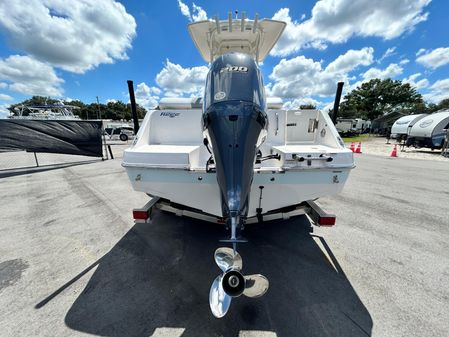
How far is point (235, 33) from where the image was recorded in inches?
120

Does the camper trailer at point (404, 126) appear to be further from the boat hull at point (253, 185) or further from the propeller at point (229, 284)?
the propeller at point (229, 284)

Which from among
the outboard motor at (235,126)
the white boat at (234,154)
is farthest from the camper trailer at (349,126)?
the outboard motor at (235,126)

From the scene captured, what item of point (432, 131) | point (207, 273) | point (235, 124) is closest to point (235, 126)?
point (235, 124)

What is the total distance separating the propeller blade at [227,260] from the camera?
1393mm

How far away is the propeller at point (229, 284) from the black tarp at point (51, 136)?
34.7ft

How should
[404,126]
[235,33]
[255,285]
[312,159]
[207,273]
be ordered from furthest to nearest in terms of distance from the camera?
[404,126]
[235,33]
[207,273]
[312,159]
[255,285]

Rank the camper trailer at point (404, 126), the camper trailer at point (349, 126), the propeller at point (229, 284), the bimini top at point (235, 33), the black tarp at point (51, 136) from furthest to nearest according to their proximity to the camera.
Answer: the camper trailer at point (349, 126)
the camper trailer at point (404, 126)
the black tarp at point (51, 136)
the bimini top at point (235, 33)
the propeller at point (229, 284)

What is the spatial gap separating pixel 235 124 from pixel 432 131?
1878 centimetres

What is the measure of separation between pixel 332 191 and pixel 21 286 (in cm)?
382

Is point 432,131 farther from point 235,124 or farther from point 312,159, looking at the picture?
point 235,124

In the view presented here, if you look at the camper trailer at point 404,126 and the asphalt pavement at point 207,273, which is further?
the camper trailer at point 404,126

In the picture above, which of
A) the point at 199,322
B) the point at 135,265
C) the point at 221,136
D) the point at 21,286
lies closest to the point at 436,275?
the point at 199,322

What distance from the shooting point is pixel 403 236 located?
3.32 metres

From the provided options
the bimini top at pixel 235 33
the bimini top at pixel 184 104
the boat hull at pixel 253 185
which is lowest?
the boat hull at pixel 253 185
